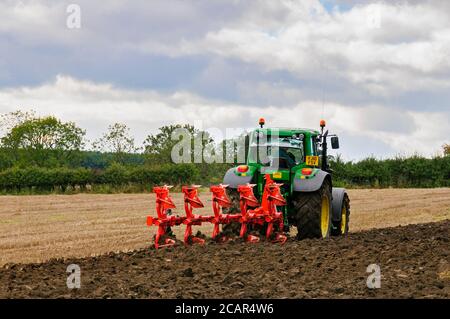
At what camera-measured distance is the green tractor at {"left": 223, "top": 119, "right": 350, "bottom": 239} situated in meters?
12.2

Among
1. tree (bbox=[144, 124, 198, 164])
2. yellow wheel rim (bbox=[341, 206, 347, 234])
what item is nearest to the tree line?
tree (bbox=[144, 124, 198, 164])

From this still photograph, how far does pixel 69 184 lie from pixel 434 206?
23.4 metres

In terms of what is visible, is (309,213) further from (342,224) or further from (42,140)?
(42,140)

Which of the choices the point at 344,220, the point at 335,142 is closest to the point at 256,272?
the point at 335,142

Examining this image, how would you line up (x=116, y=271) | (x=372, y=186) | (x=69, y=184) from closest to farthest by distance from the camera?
1. (x=116, y=271)
2. (x=69, y=184)
3. (x=372, y=186)

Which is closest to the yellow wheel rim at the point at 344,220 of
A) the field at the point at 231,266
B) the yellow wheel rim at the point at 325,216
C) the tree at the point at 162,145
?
the field at the point at 231,266

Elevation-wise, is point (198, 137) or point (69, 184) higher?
point (198, 137)

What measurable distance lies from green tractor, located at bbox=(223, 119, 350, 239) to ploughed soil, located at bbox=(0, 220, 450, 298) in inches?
27.4

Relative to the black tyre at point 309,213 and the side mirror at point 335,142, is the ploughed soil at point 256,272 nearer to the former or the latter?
the black tyre at point 309,213

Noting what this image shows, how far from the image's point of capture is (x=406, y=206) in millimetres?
25859

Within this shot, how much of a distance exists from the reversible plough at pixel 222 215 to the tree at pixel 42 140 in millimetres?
48052

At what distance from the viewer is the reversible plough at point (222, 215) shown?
11.5 metres

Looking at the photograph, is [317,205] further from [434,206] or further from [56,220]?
[434,206]
